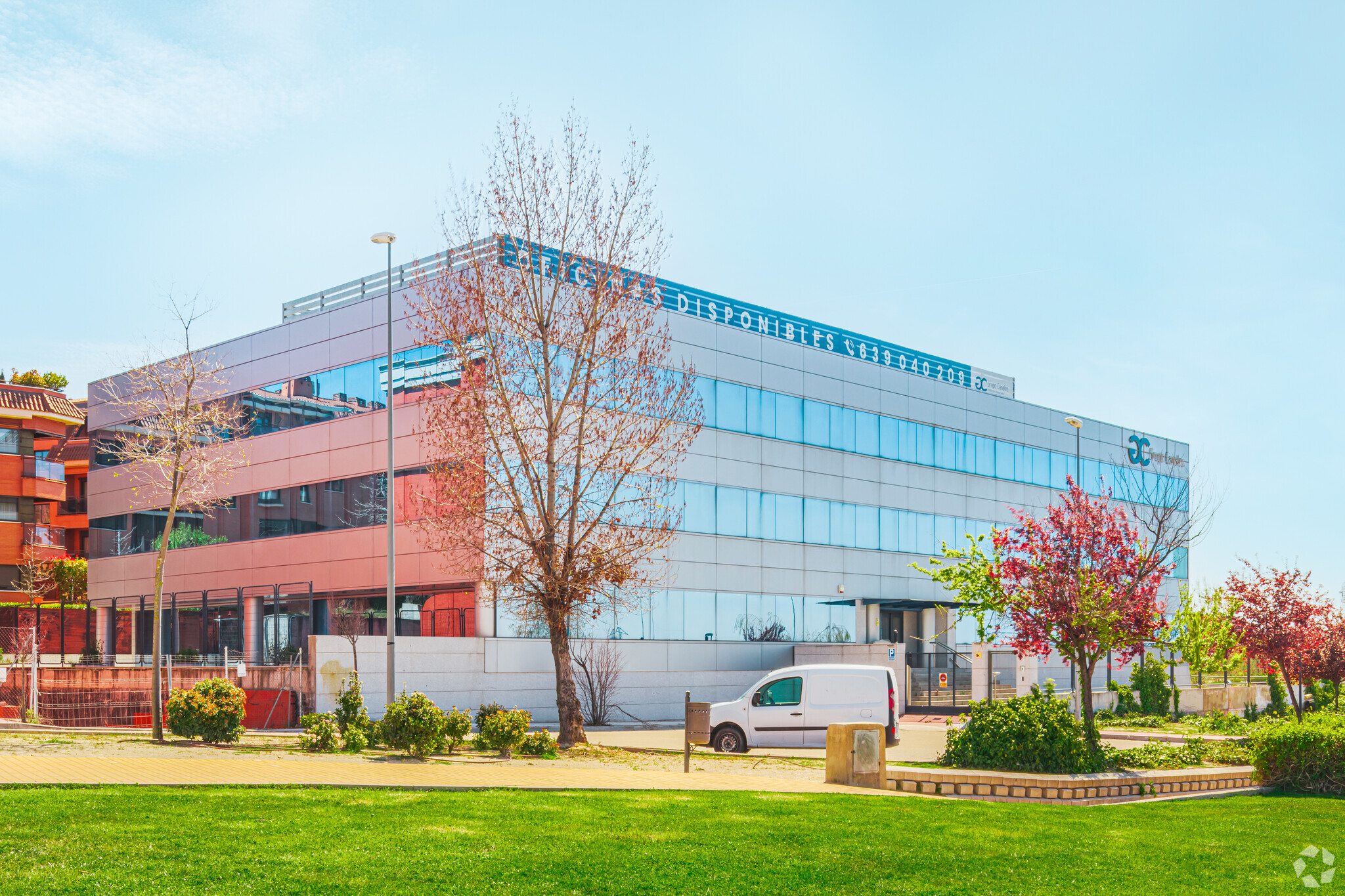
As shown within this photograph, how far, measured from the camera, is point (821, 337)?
46000mm

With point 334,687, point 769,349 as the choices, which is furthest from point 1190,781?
point 769,349

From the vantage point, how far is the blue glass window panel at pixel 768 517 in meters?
41.8

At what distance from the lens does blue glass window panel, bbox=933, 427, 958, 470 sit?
50.2 m

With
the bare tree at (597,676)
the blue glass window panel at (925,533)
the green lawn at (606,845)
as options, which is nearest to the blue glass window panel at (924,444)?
the blue glass window panel at (925,533)

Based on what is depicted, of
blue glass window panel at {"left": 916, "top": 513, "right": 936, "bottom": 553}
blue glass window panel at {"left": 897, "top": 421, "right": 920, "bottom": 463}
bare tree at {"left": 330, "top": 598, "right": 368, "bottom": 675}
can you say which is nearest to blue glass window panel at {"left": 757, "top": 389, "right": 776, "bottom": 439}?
blue glass window panel at {"left": 897, "top": 421, "right": 920, "bottom": 463}

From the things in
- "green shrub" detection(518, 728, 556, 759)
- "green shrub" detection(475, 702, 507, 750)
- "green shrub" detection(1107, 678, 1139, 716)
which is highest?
"green shrub" detection(475, 702, 507, 750)

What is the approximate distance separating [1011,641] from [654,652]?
18702 millimetres

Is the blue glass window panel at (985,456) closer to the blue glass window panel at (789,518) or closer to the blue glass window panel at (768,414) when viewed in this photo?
the blue glass window panel at (789,518)

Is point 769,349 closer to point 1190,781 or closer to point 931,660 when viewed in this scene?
point 931,660

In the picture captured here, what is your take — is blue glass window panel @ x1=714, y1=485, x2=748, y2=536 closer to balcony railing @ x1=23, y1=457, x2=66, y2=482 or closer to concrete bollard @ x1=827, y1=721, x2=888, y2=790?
concrete bollard @ x1=827, y1=721, x2=888, y2=790

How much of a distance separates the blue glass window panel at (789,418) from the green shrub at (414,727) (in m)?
Result: 24.8

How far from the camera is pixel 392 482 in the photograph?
29.6 meters

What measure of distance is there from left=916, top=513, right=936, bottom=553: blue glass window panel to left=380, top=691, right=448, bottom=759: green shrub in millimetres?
32632

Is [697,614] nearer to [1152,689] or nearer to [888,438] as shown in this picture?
[888,438]
